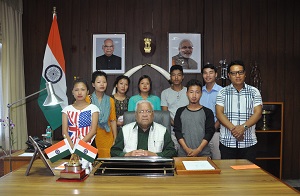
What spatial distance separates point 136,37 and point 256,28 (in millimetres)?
1773

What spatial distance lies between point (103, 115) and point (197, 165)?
1.55 m

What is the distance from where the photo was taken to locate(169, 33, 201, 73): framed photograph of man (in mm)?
4814

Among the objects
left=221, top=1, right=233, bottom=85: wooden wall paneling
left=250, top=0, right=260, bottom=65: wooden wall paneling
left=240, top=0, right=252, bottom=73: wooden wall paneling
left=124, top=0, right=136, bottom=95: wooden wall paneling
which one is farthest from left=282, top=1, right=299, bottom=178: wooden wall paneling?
left=124, top=0, right=136, bottom=95: wooden wall paneling

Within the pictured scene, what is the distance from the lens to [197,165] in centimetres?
217

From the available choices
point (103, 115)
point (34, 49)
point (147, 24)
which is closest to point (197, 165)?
point (103, 115)

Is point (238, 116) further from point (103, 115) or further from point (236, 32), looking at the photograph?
A: point (236, 32)

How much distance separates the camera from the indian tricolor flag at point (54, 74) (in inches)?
176

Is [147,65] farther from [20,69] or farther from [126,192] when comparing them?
[126,192]

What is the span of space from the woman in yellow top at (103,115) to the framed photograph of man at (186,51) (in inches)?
61.9

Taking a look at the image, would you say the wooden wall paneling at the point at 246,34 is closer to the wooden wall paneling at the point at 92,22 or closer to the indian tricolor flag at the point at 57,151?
the wooden wall paneling at the point at 92,22

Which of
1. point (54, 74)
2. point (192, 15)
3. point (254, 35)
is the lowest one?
point (54, 74)

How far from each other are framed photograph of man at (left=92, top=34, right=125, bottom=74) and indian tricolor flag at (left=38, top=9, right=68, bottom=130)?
51cm

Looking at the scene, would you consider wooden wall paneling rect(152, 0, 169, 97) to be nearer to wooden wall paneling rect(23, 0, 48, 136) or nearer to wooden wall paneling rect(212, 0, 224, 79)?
wooden wall paneling rect(212, 0, 224, 79)

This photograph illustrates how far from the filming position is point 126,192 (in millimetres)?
1665
